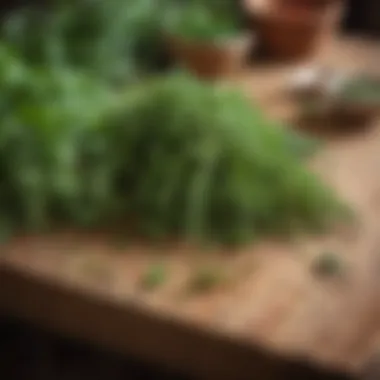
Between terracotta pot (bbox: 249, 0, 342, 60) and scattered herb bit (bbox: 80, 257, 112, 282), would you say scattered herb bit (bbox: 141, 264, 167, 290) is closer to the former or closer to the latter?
scattered herb bit (bbox: 80, 257, 112, 282)

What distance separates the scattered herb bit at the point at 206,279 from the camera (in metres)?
1.02

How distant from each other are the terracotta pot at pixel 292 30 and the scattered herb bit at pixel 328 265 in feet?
2.03

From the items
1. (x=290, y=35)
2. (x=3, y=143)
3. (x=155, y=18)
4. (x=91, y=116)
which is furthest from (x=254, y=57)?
(x=3, y=143)

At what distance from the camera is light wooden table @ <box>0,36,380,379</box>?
3.09ft

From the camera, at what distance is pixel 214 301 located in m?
0.99

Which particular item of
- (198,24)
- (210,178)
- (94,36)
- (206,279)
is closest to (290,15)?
(198,24)

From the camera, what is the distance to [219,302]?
0.99m

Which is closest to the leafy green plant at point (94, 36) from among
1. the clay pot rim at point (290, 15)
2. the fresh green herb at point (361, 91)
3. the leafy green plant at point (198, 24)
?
the leafy green plant at point (198, 24)

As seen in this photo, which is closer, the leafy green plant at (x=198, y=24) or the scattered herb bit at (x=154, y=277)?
the scattered herb bit at (x=154, y=277)

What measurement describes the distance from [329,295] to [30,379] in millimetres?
399

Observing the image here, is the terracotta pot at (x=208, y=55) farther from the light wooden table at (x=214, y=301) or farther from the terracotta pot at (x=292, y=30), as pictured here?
the light wooden table at (x=214, y=301)

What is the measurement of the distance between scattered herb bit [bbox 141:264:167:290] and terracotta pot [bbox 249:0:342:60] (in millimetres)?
673

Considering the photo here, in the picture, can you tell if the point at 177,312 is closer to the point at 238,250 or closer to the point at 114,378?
the point at 238,250

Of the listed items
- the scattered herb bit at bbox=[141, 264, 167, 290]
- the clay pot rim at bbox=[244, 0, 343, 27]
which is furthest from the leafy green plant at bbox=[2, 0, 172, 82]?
the scattered herb bit at bbox=[141, 264, 167, 290]
